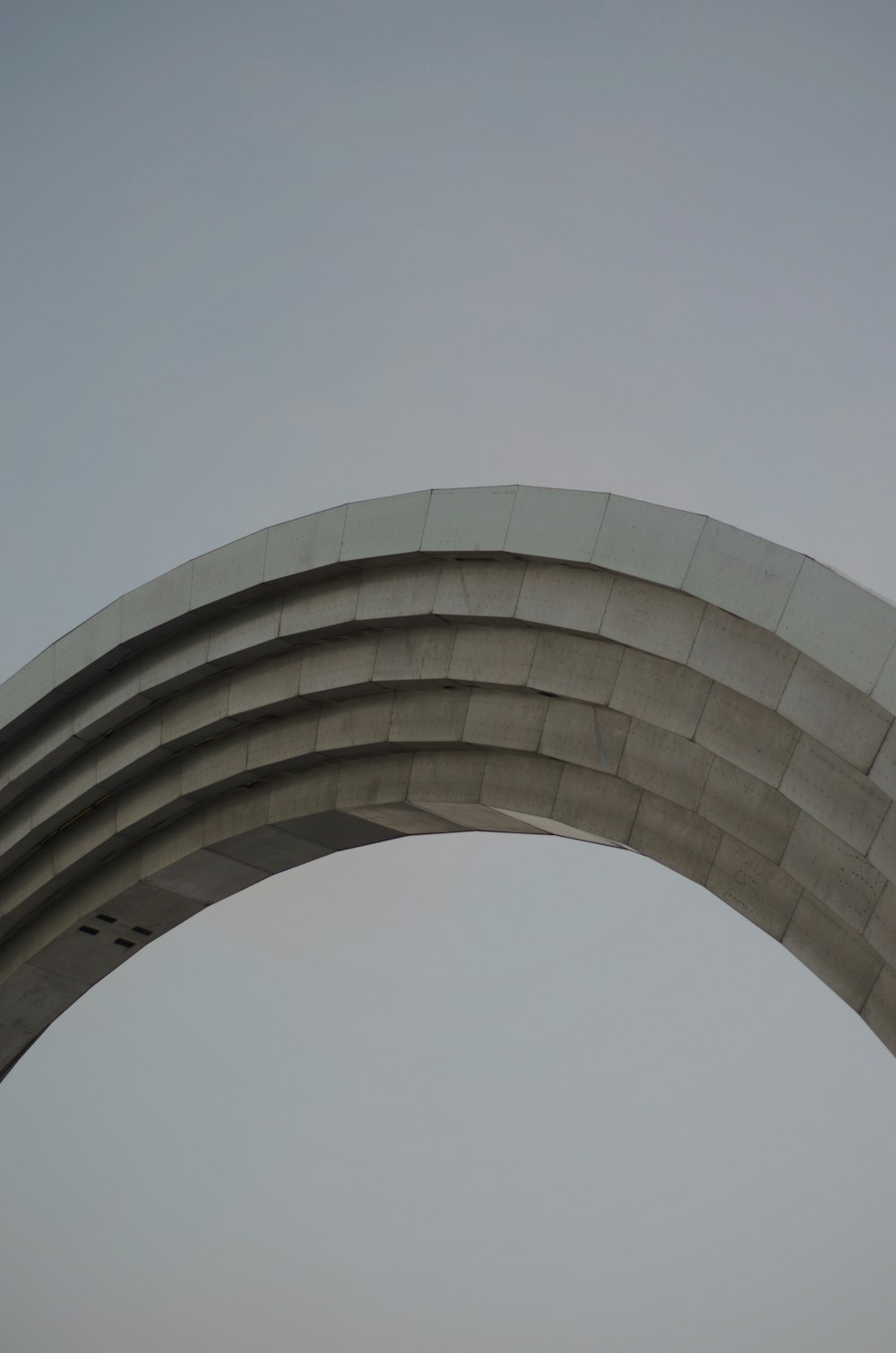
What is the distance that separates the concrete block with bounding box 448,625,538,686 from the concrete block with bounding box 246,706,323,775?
2.98 metres

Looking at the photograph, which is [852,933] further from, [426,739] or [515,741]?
[426,739]

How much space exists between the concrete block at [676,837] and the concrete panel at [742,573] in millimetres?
3185

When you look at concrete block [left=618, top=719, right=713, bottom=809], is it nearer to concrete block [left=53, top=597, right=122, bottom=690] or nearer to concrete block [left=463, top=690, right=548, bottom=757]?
concrete block [left=463, top=690, right=548, bottom=757]

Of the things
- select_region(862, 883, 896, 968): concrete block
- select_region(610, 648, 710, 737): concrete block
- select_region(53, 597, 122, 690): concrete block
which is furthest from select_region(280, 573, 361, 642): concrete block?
select_region(862, 883, 896, 968): concrete block

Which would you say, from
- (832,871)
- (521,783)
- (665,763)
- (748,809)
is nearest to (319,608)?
(521,783)

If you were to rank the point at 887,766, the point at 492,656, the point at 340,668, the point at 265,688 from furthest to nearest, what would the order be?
the point at 265,688 → the point at 340,668 → the point at 492,656 → the point at 887,766

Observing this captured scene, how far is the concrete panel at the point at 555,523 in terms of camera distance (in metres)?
14.1

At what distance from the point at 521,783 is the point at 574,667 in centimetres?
224

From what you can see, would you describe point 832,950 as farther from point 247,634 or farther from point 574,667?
point 247,634

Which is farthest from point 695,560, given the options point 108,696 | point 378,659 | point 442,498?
point 108,696

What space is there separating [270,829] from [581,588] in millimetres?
7074

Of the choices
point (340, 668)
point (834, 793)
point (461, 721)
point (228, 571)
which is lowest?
point (834, 793)

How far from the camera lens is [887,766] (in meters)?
11.8

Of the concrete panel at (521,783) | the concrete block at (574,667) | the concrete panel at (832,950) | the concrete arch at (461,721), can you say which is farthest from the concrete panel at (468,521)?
the concrete panel at (832,950)
